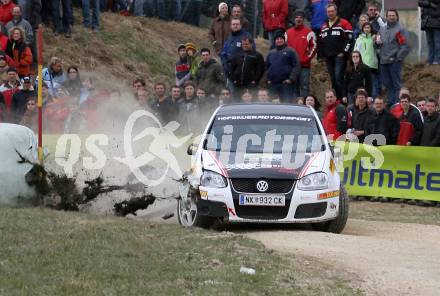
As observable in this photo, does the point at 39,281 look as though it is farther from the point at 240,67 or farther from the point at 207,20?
the point at 207,20

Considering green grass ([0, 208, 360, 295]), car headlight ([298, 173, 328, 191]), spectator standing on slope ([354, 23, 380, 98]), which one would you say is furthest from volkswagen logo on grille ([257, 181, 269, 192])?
spectator standing on slope ([354, 23, 380, 98])

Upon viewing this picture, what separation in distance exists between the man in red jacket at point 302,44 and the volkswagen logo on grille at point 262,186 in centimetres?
942

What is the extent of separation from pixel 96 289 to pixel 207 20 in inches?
850

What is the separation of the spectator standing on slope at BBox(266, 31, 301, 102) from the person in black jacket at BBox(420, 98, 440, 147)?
386 cm

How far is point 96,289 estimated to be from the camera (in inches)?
376

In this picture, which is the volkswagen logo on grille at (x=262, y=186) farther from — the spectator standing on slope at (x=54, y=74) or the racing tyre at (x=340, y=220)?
the spectator standing on slope at (x=54, y=74)

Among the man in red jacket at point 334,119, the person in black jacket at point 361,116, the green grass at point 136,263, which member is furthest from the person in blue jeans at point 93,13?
the green grass at point 136,263

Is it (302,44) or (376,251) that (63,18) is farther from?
(376,251)

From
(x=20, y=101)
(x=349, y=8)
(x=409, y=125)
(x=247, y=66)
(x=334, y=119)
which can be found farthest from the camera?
(x=349, y=8)

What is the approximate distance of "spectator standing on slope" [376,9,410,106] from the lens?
22.7 metres

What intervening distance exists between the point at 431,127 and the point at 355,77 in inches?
148

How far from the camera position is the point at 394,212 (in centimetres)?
1789

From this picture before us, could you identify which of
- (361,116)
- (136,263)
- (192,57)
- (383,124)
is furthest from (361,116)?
(136,263)

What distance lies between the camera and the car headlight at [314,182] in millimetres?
13734
